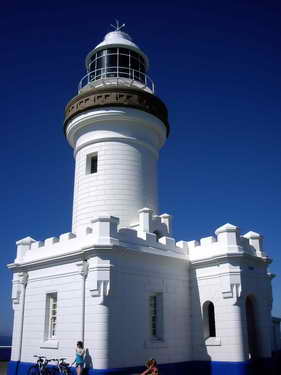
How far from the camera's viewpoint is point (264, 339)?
1486cm

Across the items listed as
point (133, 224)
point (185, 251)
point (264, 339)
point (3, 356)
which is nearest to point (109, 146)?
point (133, 224)

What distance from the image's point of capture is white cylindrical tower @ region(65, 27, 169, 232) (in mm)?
16672

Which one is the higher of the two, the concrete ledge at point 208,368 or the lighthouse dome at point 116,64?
the lighthouse dome at point 116,64

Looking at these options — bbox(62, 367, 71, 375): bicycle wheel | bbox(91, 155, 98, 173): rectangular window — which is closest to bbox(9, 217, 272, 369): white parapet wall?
bbox(62, 367, 71, 375): bicycle wheel

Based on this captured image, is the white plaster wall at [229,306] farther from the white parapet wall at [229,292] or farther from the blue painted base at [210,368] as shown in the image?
the blue painted base at [210,368]

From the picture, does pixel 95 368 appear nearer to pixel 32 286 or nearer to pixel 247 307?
pixel 32 286

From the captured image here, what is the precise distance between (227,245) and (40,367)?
25.1ft

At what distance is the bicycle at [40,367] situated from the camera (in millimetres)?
12980

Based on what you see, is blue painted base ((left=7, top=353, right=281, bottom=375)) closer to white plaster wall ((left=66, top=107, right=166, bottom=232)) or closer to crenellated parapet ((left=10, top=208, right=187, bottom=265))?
crenellated parapet ((left=10, top=208, right=187, bottom=265))

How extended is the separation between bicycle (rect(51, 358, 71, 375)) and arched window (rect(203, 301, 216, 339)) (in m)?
5.23

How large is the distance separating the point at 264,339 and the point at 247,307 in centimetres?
127

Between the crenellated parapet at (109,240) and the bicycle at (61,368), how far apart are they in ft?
11.1

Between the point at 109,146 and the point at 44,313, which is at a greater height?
the point at 109,146

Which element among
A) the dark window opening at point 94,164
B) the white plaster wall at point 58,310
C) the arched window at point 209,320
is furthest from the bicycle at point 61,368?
the dark window opening at point 94,164
